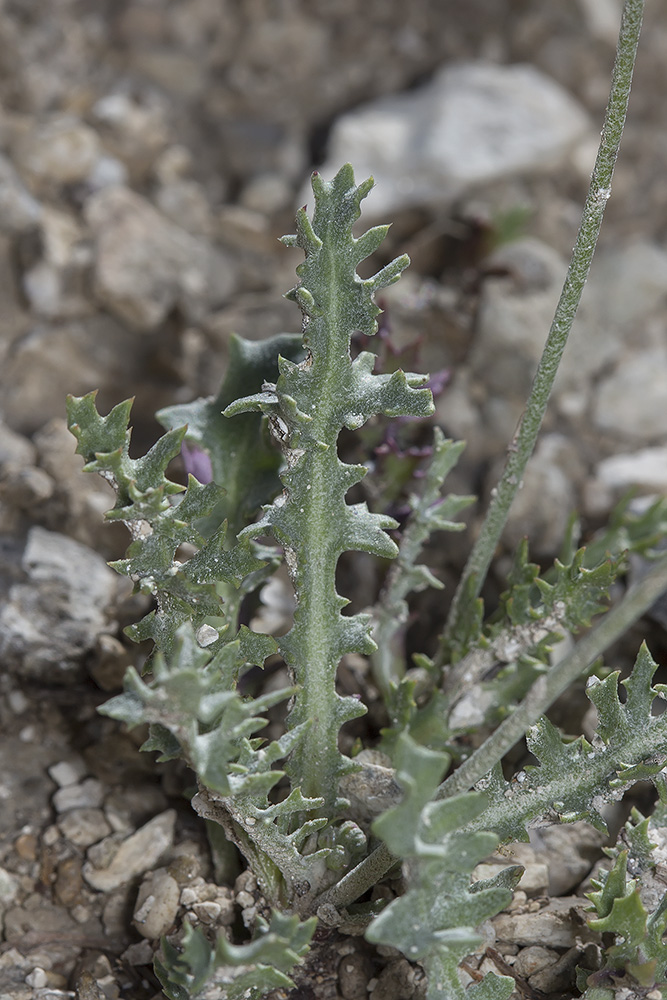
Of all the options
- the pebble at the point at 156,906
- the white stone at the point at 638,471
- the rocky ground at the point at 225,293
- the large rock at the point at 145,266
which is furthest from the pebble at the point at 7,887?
the white stone at the point at 638,471

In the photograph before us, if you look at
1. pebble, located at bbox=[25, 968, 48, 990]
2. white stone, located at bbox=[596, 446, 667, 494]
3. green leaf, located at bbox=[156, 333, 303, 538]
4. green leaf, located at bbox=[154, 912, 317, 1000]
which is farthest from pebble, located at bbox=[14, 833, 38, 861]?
white stone, located at bbox=[596, 446, 667, 494]

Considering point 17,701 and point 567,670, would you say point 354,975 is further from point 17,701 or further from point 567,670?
point 17,701

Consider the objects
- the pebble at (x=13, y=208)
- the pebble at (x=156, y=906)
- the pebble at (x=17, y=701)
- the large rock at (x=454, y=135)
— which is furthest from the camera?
the large rock at (x=454, y=135)

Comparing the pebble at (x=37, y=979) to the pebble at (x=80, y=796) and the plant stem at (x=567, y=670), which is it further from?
the plant stem at (x=567, y=670)

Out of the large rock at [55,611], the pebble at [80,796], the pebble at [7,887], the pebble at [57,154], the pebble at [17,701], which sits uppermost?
the pebble at [57,154]

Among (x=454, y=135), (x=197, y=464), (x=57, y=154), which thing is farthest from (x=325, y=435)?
(x=454, y=135)

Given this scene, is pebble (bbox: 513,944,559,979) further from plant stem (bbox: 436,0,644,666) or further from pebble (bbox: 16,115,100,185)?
pebble (bbox: 16,115,100,185)

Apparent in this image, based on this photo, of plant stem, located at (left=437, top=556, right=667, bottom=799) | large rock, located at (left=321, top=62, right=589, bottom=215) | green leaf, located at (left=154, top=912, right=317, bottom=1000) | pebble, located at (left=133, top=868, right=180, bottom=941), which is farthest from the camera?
large rock, located at (left=321, top=62, right=589, bottom=215)
